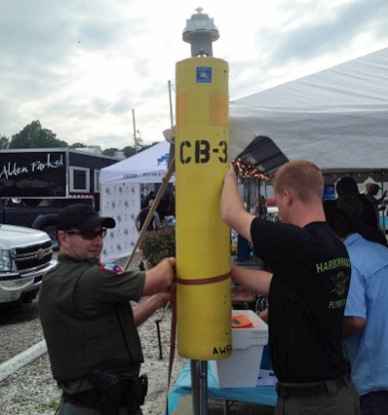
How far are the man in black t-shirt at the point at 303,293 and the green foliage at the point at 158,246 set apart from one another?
20.6ft

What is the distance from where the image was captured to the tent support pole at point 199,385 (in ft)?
8.56

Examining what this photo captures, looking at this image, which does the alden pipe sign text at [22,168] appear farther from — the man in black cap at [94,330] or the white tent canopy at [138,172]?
the man in black cap at [94,330]

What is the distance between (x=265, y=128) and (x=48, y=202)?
47.1ft

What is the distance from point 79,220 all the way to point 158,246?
6.08m

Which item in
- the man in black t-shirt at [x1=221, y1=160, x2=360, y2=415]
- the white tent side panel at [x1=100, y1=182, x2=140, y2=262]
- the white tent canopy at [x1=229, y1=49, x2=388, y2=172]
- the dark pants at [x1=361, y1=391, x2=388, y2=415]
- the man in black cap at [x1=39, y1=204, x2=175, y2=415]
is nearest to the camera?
the man in black t-shirt at [x1=221, y1=160, x2=360, y2=415]

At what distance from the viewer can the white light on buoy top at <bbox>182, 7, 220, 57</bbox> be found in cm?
252

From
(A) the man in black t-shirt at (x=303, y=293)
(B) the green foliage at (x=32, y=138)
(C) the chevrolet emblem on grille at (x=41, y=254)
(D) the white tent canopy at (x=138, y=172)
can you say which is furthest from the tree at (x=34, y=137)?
(A) the man in black t-shirt at (x=303, y=293)

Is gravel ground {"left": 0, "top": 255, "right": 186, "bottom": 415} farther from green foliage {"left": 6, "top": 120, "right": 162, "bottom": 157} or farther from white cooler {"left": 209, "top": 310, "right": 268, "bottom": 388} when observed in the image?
green foliage {"left": 6, "top": 120, "right": 162, "bottom": 157}

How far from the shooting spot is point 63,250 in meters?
2.50

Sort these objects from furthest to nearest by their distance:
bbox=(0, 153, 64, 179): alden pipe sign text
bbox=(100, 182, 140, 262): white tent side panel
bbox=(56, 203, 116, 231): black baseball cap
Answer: bbox=(0, 153, 64, 179): alden pipe sign text
bbox=(100, 182, 140, 262): white tent side panel
bbox=(56, 203, 116, 231): black baseball cap

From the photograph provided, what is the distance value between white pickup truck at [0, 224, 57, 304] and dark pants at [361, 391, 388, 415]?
20.2 ft

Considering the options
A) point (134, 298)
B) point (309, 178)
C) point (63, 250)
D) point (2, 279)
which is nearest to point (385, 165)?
point (309, 178)

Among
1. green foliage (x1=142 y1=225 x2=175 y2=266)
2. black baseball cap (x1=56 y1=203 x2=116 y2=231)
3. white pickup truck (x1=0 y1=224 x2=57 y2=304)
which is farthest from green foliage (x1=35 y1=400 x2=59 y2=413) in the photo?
green foliage (x1=142 y1=225 x2=175 y2=266)

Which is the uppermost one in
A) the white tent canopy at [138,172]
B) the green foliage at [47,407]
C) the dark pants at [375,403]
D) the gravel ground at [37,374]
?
the white tent canopy at [138,172]
